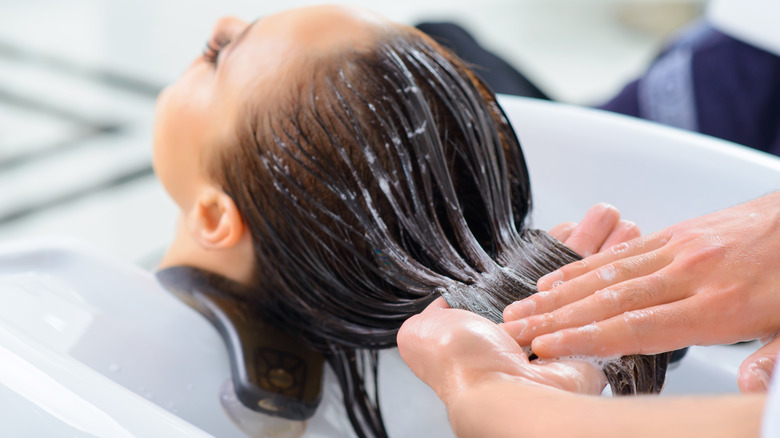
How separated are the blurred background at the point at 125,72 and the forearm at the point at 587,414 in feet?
3.05

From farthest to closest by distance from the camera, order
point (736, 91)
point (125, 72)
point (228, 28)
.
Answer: point (125, 72)
point (736, 91)
point (228, 28)

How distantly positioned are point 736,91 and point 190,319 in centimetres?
85

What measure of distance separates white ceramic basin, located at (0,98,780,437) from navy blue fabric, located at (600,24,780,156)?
0.29 metres

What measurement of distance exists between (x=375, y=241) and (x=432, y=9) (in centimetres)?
239

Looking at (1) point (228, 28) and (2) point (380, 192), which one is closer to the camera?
(2) point (380, 192)

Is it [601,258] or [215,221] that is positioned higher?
[601,258]

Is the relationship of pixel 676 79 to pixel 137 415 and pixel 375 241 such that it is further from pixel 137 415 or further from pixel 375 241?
pixel 137 415

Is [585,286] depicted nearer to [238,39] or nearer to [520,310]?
[520,310]

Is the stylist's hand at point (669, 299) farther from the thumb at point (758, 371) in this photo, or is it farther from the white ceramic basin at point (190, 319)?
the white ceramic basin at point (190, 319)

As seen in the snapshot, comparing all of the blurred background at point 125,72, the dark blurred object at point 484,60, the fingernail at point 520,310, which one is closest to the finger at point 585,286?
the fingernail at point 520,310

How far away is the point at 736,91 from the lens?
3.63ft

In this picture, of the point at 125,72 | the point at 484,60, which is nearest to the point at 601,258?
the point at 484,60

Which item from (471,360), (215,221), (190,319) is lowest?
(190,319)

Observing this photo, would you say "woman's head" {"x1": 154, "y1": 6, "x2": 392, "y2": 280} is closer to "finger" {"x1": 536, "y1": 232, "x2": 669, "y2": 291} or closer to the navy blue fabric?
"finger" {"x1": 536, "y1": 232, "x2": 669, "y2": 291}
